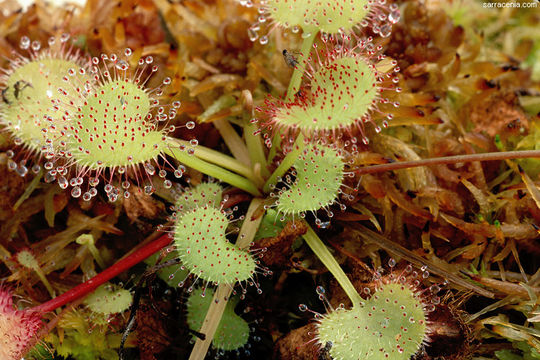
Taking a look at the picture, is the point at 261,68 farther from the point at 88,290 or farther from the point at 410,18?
the point at 88,290

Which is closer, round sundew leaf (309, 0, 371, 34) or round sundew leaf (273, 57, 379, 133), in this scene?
round sundew leaf (273, 57, 379, 133)

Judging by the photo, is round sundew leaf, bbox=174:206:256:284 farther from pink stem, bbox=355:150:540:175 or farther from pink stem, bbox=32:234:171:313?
pink stem, bbox=355:150:540:175

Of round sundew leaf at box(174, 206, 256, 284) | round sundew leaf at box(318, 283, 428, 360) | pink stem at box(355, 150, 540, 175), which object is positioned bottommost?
round sundew leaf at box(318, 283, 428, 360)

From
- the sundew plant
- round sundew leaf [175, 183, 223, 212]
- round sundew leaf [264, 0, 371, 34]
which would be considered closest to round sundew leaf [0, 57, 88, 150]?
the sundew plant

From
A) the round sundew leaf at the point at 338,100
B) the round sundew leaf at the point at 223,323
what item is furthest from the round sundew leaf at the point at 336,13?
the round sundew leaf at the point at 223,323

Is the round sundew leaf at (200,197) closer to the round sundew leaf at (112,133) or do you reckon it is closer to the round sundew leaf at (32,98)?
the round sundew leaf at (112,133)
